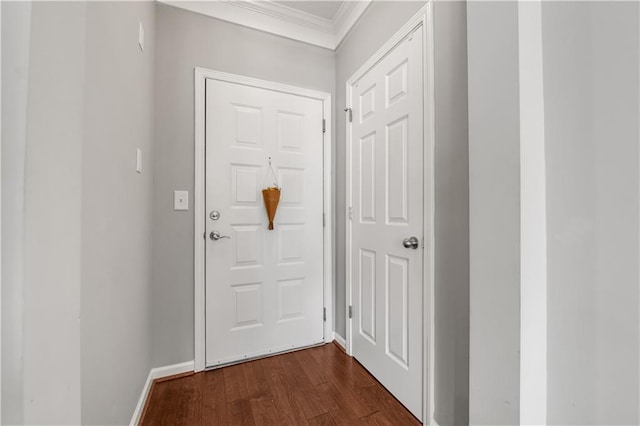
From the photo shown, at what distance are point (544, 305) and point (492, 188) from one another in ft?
1.27

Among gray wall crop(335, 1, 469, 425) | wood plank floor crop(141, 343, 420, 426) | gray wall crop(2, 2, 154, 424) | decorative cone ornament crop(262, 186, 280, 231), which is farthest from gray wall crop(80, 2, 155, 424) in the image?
gray wall crop(335, 1, 469, 425)

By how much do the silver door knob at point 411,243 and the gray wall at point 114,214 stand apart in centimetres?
130

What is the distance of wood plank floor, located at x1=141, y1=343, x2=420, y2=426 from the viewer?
1323 mm

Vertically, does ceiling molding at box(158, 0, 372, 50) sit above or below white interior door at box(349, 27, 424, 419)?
above

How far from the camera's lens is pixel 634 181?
64 centimetres

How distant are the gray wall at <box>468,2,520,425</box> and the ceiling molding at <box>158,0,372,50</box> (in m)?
1.23

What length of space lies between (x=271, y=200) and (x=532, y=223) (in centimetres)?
148

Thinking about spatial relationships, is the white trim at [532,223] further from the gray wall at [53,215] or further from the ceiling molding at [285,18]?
the ceiling molding at [285,18]

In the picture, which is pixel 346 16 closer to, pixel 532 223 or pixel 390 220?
pixel 390 220

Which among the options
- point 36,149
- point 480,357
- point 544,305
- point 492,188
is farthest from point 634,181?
point 36,149

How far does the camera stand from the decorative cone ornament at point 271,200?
1864 mm

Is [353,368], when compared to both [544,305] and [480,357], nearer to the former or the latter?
[480,357]

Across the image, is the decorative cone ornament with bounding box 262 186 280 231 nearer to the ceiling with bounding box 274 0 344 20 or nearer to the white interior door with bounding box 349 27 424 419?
the white interior door with bounding box 349 27 424 419

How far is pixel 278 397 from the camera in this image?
1479mm
